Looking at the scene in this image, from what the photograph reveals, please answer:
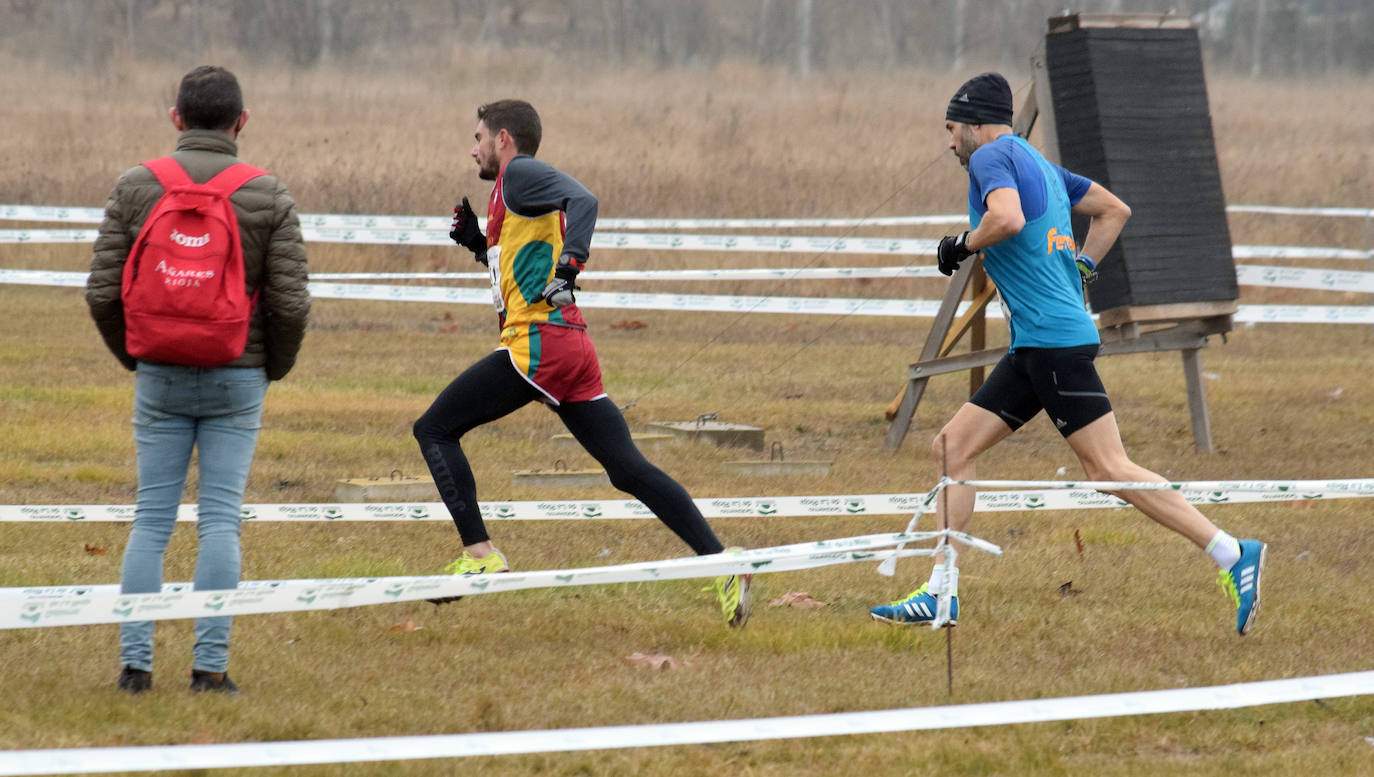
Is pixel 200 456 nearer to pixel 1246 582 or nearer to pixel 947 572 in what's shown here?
pixel 947 572

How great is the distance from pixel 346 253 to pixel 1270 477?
42.2 feet

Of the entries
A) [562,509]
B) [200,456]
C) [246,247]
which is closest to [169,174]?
[246,247]

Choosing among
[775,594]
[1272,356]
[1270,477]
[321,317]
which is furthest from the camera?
[321,317]

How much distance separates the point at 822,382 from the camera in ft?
44.9

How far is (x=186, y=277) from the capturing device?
14.5ft

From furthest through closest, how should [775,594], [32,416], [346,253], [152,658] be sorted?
[346,253] → [32,416] → [775,594] → [152,658]

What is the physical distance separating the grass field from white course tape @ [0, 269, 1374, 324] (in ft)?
1.55

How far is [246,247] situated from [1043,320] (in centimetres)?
280

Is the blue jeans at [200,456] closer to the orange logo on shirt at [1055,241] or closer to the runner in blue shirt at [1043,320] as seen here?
the runner in blue shirt at [1043,320]

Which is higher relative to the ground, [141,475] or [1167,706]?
[141,475]

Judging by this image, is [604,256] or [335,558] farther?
[604,256]

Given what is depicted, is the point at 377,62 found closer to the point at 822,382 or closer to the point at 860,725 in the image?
the point at 822,382

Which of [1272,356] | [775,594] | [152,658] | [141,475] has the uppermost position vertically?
[141,475]

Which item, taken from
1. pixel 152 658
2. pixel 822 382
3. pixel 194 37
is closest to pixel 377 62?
pixel 194 37
